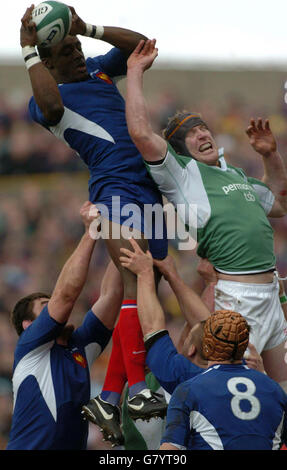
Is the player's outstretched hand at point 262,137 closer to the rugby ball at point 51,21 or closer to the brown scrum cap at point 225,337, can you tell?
the rugby ball at point 51,21

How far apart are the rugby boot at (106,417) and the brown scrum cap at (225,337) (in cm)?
98

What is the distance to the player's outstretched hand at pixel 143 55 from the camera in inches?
205

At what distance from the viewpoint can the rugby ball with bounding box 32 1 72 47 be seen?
16.3ft

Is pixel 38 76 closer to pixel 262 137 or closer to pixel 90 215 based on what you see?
pixel 90 215

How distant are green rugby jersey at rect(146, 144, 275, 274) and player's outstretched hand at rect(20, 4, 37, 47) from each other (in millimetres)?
1079

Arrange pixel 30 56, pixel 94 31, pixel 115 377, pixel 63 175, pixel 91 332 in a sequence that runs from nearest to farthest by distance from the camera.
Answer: pixel 30 56, pixel 94 31, pixel 115 377, pixel 91 332, pixel 63 175

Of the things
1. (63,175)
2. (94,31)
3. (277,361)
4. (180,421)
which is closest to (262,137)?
(94,31)

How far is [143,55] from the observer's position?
5.26 metres

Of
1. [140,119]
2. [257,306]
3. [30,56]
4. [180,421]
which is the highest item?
[30,56]

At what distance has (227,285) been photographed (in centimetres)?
538

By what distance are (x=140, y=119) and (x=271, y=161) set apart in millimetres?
1388

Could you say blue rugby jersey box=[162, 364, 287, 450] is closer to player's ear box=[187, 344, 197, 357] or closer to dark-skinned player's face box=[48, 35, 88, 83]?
player's ear box=[187, 344, 197, 357]

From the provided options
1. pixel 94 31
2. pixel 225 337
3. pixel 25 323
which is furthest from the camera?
pixel 25 323

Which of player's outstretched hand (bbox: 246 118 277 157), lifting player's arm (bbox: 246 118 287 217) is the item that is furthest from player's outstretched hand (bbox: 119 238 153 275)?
player's outstretched hand (bbox: 246 118 277 157)
